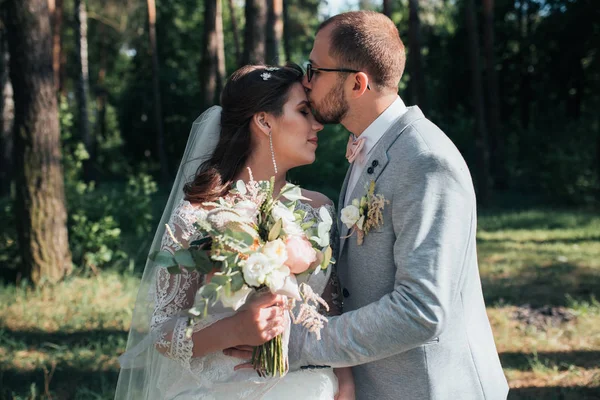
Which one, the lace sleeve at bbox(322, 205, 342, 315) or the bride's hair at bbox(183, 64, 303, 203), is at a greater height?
the bride's hair at bbox(183, 64, 303, 203)

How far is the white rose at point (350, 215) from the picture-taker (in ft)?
8.32

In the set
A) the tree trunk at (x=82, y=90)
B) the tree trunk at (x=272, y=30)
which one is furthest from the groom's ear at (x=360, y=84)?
the tree trunk at (x=82, y=90)

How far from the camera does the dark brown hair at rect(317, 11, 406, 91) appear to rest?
2568mm

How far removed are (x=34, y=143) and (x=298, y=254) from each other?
647cm

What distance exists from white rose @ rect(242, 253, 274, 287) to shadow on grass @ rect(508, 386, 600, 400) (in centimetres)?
371

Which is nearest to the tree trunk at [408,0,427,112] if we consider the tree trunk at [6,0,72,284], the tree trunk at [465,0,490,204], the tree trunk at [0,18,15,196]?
the tree trunk at [465,0,490,204]

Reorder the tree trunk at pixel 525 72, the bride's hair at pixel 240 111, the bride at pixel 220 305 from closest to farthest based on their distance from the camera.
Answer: the bride at pixel 220 305, the bride's hair at pixel 240 111, the tree trunk at pixel 525 72

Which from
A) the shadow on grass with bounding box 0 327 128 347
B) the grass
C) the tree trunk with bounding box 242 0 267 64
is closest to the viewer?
the grass

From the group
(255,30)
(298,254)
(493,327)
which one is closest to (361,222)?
(298,254)

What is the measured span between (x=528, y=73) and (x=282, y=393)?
2666 cm

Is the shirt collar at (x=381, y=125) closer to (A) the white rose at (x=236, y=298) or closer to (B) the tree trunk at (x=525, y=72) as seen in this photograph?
(A) the white rose at (x=236, y=298)

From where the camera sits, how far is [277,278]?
2.21 meters

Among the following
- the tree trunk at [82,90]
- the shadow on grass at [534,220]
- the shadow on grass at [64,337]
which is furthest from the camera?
the tree trunk at [82,90]

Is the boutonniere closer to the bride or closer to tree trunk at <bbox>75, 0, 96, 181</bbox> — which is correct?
the bride
